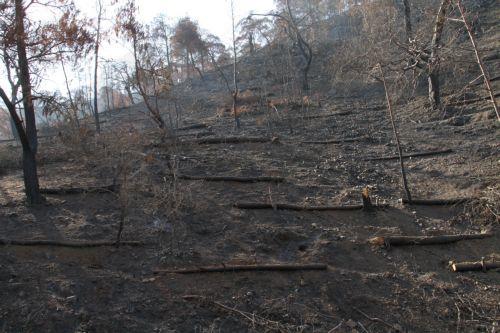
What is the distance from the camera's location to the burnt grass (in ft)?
20.1

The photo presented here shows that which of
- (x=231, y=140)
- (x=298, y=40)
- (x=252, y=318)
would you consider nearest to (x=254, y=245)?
(x=252, y=318)

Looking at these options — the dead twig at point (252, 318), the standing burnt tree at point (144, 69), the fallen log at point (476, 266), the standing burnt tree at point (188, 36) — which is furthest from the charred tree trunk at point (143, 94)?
the standing burnt tree at point (188, 36)

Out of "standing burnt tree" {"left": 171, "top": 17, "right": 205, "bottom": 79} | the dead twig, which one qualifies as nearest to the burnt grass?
the dead twig

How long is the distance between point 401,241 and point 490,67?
39.6ft

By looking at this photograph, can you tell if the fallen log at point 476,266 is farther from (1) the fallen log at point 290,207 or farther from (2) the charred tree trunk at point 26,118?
(2) the charred tree trunk at point 26,118

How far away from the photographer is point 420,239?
25.8 feet

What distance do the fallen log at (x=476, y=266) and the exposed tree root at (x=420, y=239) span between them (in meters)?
0.72

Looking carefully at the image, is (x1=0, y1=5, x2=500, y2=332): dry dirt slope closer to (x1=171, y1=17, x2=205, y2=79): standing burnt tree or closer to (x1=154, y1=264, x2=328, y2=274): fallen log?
(x1=154, y1=264, x2=328, y2=274): fallen log

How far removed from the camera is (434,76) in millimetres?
15203

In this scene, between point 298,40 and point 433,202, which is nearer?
point 433,202

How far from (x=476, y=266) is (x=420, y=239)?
0.96 metres

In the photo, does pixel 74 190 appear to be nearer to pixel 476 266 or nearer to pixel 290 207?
pixel 290 207

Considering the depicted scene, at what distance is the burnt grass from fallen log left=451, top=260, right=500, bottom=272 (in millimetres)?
122

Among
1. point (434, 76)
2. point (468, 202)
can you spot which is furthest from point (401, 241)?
point (434, 76)
